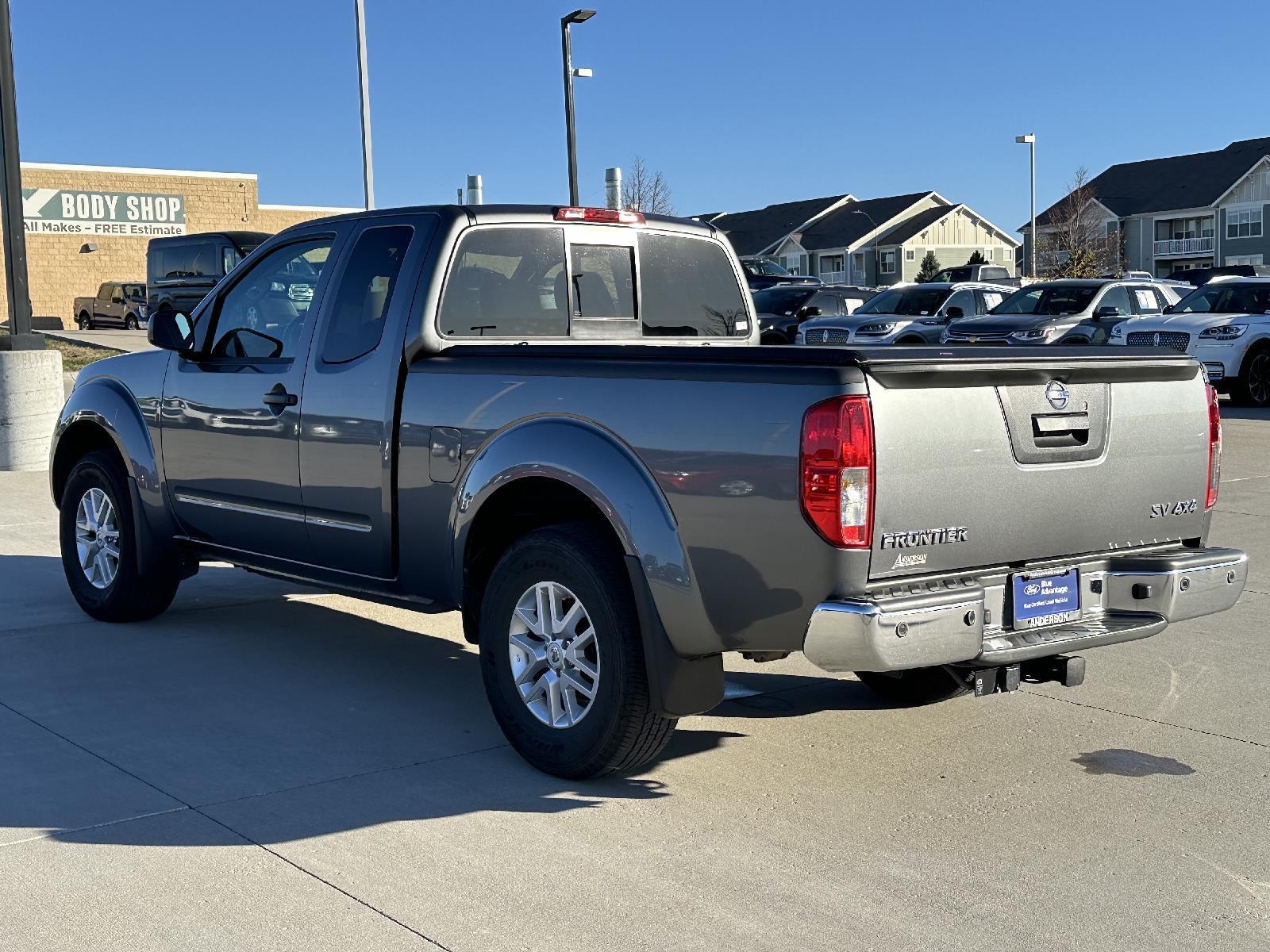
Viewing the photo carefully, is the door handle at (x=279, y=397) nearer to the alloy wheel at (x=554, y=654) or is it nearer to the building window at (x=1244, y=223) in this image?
the alloy wheel at (x=554, y=654)

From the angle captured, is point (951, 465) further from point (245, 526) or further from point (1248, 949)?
point (245, 526)

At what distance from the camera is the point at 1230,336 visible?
1966cm

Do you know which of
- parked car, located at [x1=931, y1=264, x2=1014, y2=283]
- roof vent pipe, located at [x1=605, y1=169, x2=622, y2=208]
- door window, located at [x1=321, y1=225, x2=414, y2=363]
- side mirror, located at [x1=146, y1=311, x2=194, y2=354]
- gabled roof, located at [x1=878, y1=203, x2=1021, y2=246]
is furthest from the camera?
gabled roof, located at [x1=878, y1=203, x2=1021, y2=246]

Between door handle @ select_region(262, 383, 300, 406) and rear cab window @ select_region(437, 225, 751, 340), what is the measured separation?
2.74 feet

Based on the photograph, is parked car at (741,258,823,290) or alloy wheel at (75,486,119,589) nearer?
alloy wheel at (75,486,119,589)

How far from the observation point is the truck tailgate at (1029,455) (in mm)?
4270

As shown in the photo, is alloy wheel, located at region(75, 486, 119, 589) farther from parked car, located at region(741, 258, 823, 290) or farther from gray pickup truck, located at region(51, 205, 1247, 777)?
parked car, located at region(741, 258, 823, 290)

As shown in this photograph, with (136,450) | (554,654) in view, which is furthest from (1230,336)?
(554,654)

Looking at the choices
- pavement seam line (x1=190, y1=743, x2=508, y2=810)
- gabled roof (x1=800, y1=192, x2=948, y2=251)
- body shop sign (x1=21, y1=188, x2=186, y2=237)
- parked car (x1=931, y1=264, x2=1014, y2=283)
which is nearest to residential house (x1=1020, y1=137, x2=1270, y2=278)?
gabled roof (x1=800, y1=192, x2=948, y2=251)

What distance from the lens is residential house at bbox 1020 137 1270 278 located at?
7238 centimetres

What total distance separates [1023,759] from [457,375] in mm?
2424

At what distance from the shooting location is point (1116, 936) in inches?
147

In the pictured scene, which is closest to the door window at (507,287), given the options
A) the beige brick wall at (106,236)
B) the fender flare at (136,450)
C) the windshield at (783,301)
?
the fender flare at (136,450)

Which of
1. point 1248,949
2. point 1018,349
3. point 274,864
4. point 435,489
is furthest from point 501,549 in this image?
point 1248,949
